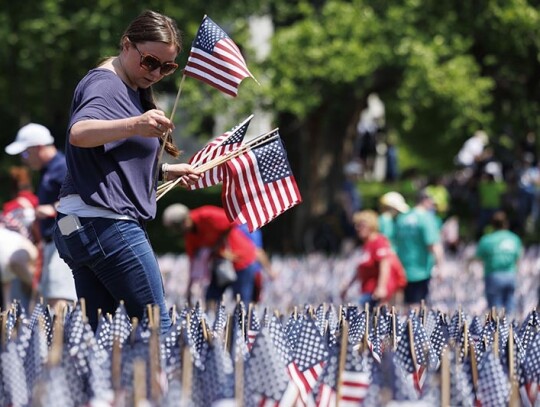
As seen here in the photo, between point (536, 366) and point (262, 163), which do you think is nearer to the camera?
point (536, 366)

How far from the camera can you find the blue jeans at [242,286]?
11.9 meters

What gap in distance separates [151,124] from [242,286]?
23.1ft

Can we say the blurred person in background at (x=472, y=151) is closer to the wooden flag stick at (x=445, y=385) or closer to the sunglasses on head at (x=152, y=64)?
the sunglasses on head at (x=152, y=64)

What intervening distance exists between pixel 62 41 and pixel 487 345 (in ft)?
53.7

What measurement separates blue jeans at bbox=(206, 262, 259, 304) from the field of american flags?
5955 millimetres

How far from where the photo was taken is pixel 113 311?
5848 millimetres

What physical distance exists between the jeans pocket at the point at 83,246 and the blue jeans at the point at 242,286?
6350mm

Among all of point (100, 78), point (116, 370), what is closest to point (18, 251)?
point (100, 78)

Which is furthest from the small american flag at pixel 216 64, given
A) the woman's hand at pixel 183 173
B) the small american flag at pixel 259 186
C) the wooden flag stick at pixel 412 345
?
the wooden flag stick at pixel 412 345

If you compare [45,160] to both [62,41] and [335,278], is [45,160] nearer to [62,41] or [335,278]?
[335,278]

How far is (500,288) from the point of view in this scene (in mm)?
13117

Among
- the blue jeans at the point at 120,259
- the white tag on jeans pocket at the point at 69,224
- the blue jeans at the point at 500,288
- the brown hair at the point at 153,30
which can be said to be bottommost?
the blue jeans at the point at 500,288

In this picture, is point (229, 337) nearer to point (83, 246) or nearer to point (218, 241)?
point (83, 246)

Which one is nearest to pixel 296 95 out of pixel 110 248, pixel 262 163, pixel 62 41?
pixel 62 41
